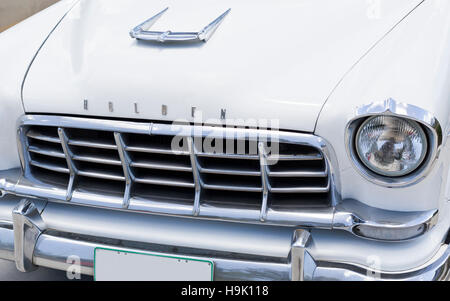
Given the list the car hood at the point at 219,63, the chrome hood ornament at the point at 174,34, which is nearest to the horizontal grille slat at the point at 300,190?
the car hood at the point at 219,63

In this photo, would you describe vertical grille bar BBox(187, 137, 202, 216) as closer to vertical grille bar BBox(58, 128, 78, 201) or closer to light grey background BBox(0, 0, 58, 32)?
vertical grille bar BBox(58, 128, 78, 201)

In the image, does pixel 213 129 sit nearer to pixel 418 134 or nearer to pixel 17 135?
pixel 418 134

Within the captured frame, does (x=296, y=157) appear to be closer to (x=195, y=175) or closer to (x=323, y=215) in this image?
(x=323, y=215)

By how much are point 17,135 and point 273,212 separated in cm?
105

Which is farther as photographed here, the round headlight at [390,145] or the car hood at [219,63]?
the car hood at [219,63]

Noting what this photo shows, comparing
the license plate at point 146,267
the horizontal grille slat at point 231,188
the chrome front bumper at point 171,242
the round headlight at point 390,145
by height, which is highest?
the round headlight at point 390,145

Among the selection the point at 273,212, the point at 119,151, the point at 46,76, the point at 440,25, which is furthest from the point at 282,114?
the point at 46,76

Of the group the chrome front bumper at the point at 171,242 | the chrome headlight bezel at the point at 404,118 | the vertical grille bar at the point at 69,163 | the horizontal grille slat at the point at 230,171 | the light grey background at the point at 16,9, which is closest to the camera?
the chrome headlight bezel at the point at 404,118

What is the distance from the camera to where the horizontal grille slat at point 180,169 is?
1.86m

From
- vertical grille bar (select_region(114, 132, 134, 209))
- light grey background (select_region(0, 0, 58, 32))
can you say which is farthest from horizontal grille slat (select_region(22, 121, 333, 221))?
light grey background (select_region(0, 0, 58, 32))

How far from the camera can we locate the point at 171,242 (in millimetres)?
1944

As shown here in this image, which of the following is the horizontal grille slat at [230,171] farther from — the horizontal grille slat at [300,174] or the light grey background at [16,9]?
the light grey background at [16,9]

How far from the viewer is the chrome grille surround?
184 centimetres

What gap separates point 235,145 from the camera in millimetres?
1871
